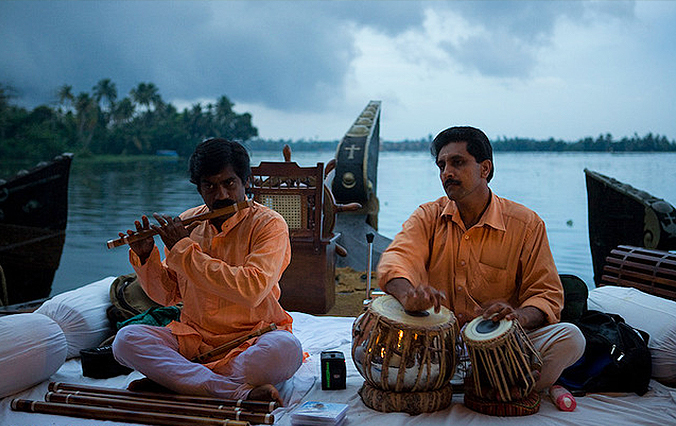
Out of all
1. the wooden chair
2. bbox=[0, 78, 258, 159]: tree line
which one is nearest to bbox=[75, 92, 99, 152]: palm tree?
bbox=[0, 78, 258, 159]: tree line

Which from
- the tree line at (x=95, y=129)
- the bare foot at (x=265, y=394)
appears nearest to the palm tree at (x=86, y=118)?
the tree line at (x=95, y=129)

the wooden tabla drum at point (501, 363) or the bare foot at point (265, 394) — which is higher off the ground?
the wooden tabla drum at point (501, 363)

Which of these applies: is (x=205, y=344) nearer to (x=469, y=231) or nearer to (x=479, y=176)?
(x=469, y=231)

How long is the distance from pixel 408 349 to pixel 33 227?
19.2ft

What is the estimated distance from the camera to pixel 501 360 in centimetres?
204

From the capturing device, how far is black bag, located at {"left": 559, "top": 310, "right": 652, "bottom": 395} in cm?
235

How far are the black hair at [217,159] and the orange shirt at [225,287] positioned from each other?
18cm

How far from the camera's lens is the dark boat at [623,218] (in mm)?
4410

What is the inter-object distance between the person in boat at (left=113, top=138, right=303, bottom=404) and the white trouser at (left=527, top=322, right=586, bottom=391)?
3.17 feet

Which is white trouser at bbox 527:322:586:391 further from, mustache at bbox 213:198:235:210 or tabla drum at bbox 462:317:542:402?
mustache at bbox 213:198:235:210

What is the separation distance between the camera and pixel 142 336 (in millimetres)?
2309

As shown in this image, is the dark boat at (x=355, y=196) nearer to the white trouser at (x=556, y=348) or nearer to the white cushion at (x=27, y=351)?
the white cushion at (x=27, y=351)

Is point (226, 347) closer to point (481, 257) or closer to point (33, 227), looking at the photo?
point (481, 257)

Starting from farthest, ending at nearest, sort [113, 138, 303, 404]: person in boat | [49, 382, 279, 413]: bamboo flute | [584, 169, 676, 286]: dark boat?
[584, 169, 676, 286]: dark boat < [113, 138, 303, 404]: person in boat < [49, 382, 279, 413]: bamboo flute
